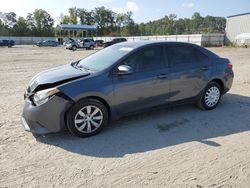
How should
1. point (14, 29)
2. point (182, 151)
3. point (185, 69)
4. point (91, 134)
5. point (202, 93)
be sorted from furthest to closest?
point (14, 29) → point (202, 93) → point (185, 69) → point (91, 134) → point (182, 151)

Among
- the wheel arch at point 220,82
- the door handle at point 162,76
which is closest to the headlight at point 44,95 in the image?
the door handle at point 162,76

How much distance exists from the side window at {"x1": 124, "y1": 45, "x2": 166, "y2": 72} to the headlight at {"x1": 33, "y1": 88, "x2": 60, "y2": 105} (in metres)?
1.44

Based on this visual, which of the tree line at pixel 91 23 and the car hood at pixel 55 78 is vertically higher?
the tree line at pixel 91 23

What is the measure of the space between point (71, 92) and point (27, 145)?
1120 millimetres

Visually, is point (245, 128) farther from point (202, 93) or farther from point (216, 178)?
point (216, 178)

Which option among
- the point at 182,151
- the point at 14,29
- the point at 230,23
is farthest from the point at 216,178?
the point at 14,29

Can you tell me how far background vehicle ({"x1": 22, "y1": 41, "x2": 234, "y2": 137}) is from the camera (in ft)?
14.6

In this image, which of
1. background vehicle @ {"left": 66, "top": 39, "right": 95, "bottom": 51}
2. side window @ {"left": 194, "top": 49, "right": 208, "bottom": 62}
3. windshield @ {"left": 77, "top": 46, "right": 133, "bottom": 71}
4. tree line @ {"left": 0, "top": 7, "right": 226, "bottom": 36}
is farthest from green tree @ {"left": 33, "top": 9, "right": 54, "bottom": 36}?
side window @ {"left": 194, "top": 49, "right": 208, "bottom": 62}

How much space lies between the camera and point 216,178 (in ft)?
11.4

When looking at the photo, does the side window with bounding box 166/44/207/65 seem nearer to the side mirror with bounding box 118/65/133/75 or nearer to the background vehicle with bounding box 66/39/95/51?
the side mirror with bounding box 118/65/133/75

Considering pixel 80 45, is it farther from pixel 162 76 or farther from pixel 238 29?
pixel 162 76

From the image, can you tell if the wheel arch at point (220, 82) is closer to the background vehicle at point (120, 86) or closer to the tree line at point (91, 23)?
the background vehicle at point (120, 86)

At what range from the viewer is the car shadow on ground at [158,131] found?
432cm

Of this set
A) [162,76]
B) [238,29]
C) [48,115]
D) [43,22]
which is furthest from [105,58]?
[43,22]
